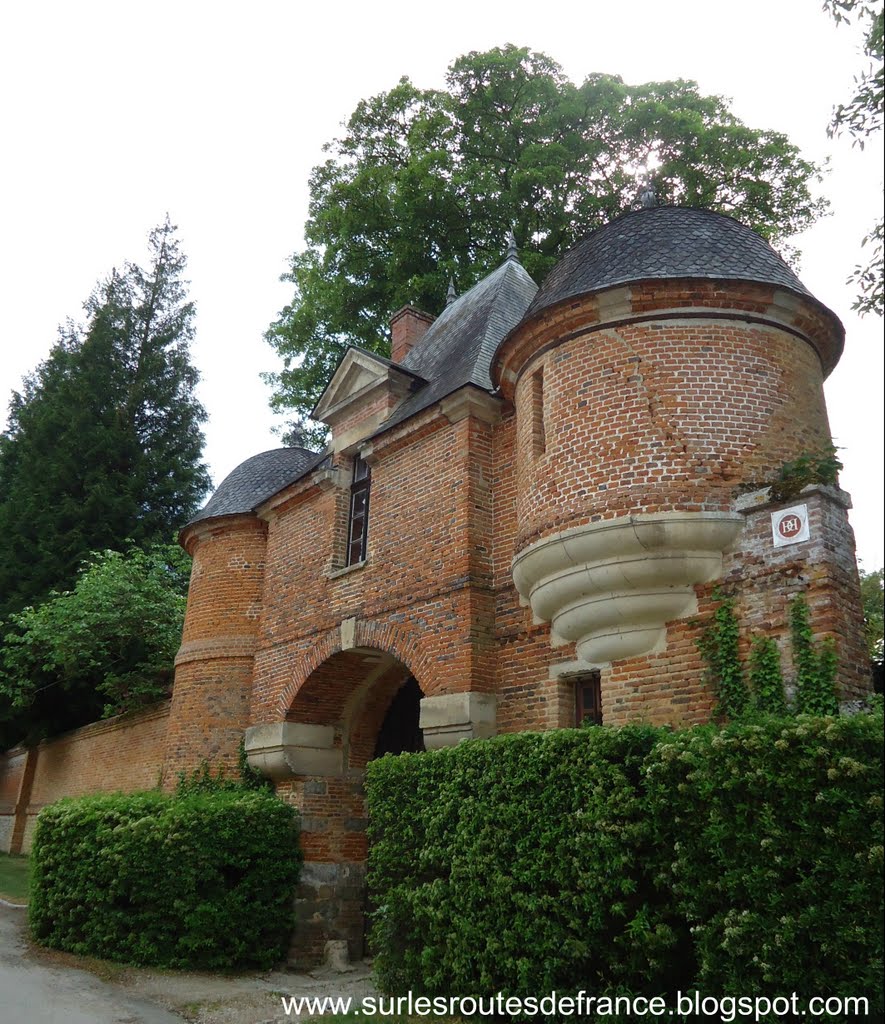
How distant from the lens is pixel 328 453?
13.9m

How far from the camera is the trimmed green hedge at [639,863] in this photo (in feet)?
16.8

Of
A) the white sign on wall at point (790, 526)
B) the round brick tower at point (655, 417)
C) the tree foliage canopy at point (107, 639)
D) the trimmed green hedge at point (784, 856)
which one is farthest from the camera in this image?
the tree foliage canopy at point (107, 639)

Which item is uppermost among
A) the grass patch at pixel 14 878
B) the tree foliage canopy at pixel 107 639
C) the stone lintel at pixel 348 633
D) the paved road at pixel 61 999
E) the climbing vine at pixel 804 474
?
the tree foliage canopy at pixel 107 639

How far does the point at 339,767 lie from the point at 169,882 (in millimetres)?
3018

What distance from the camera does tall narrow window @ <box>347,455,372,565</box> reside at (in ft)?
41.6

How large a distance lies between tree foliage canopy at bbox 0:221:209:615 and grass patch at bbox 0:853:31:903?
19.4 ft

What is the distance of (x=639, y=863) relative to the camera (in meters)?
6.27

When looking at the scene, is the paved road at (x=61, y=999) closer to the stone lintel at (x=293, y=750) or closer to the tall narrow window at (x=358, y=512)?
the stone lintel at (x=293, y=750)

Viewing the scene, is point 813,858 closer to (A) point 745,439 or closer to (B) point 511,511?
(A) point 745,439

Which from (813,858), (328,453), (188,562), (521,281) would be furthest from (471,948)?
(188,562)

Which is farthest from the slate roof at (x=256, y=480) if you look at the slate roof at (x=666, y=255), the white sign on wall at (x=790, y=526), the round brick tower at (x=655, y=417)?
the white sign on wall at (x=790, y=526)

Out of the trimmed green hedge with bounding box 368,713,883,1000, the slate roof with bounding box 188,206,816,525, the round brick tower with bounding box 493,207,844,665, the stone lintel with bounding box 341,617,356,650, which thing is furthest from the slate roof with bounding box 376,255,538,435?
the trimmed green hedge with bounding box 368,713,883,1000

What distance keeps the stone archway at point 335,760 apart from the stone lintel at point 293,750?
0.6 inches

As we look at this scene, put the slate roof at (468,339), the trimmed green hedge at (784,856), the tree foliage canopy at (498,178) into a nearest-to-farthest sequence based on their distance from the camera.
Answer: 1. the trimmed green hedge at (784,856)
2. the slate roof at (468,339)
3. the tree foliage canopy at (498,178)
